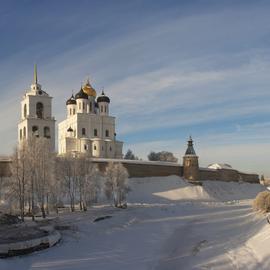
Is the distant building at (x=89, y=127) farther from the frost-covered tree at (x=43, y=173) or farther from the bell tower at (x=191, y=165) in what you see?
the frost-covered tree at (x=43, y=173)

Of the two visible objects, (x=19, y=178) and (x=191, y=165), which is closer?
(x=19, y=178)

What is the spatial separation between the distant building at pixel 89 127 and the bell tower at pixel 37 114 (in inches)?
273

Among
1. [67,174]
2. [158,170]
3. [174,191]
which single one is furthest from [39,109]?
[67,174]

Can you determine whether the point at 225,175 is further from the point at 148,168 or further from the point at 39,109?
the point at 39,109

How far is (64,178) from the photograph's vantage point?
39.6 metres

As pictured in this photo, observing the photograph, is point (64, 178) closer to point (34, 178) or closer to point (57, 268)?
point (34, 178)

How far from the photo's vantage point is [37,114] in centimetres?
5706

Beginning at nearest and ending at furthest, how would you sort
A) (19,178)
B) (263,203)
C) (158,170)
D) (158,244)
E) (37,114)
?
(158,244) → (19,178) → (263,203) → (37,114) → (158,170)

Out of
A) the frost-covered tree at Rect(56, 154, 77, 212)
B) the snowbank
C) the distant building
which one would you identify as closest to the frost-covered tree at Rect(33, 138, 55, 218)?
the frost-covered tree at Rect(56, 154, 77, 212)

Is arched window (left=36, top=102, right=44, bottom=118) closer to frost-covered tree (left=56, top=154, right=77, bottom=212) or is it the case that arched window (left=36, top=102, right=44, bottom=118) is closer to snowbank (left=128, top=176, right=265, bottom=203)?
snowbank (left=128, top=176, right=265, bottom=203)

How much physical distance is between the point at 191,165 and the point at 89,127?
1472cm

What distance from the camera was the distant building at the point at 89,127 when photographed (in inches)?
2512

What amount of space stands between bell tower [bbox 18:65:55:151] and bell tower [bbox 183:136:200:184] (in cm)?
1937

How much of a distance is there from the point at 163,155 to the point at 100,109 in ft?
103
